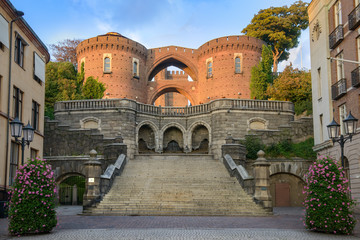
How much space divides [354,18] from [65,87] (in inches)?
1153

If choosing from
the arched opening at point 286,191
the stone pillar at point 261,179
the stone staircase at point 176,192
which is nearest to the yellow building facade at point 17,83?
the stone staircase at point 176,192

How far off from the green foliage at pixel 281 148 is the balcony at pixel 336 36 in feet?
25.6

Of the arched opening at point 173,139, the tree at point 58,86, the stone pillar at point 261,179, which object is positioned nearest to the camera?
the stone pillar at point 261,179

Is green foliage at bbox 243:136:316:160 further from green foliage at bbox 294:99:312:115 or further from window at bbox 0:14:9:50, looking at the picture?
window at bbox 0:14:9:50

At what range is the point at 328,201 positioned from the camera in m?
12.6

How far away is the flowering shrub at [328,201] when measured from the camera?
12.5 m

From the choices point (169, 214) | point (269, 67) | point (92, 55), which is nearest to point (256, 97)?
point (269, 67)

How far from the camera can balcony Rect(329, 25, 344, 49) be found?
77.8 ft

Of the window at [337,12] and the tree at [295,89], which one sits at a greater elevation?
the window at [337,12]

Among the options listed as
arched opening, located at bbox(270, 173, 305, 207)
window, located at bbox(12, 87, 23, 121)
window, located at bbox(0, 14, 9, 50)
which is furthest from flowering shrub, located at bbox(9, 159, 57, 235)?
arched opening, located at bbox(270, 173, 305, 207)

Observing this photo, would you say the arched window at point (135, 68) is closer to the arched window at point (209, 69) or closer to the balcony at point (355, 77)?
the arched window at point (209, 69)

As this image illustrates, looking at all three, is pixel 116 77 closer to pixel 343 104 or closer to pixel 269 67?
pixel 269 67

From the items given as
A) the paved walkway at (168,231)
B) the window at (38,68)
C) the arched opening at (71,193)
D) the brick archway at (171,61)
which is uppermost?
the brick archway at (171,61)

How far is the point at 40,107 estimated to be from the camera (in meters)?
26.3
